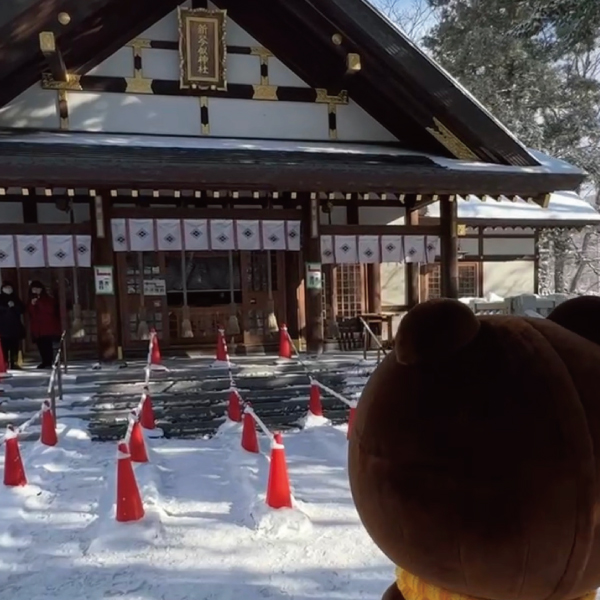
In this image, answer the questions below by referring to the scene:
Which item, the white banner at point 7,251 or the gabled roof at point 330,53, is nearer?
the gabled roof at point 330,53

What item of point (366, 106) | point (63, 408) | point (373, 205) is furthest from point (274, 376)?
point (366, 106)

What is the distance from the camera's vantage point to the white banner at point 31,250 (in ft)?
29.6

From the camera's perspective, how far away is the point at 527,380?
5.31ft

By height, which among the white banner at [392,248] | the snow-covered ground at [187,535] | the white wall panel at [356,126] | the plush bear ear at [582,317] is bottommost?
the snow-covered ground at [187,535]

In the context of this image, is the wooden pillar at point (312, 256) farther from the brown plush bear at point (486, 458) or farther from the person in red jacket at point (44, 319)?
the brown plush bear at point (486, 458)

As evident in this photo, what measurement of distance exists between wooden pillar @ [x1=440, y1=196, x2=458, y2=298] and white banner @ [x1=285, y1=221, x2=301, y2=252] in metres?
2.75

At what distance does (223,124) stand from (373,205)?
356cm

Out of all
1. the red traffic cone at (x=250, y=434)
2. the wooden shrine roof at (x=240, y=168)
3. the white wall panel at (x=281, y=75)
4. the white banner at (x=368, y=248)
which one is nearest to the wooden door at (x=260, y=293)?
the white banner at (x=368, y=248)

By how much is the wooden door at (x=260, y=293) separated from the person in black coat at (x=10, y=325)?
4217mm

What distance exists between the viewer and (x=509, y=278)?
14.7 metres

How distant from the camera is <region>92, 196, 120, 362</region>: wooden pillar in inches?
358

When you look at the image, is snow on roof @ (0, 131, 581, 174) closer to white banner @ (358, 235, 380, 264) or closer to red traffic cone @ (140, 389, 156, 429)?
white banner @ (358, 235, 380, 264)

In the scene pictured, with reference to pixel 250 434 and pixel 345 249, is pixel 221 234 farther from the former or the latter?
pixel 250 434

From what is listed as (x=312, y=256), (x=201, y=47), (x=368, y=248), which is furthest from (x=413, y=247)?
(x=201, y=47)
